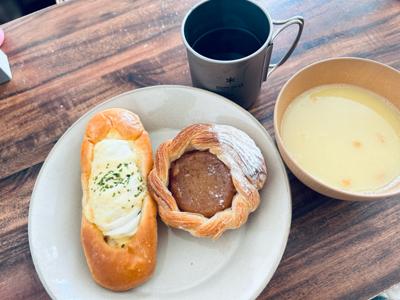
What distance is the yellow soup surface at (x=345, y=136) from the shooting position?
70 cm

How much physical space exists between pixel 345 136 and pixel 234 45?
26 centimetres

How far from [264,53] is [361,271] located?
39 cm

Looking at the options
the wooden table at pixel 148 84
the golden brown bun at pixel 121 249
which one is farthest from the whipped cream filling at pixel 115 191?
the wooden table at pixel 148 84

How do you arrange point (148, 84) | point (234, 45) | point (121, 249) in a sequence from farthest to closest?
point (148, 84) < point (234, 45) < point (121, 249)

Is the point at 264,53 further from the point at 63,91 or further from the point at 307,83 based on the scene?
the point at 63,91

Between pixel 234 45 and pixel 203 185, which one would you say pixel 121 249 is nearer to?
pixel 203 185

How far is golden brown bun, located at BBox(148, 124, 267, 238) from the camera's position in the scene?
2.24 feet

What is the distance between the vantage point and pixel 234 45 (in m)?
0.80

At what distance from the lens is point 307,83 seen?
2.47 ft

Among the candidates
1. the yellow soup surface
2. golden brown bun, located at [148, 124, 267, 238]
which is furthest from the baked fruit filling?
the yellow soup surface

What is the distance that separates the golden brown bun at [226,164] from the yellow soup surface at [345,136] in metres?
0.07

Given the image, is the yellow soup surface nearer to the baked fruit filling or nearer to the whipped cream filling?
the baked fruit filling

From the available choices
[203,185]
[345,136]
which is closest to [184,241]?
[203,185]

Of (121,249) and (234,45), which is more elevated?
(234,45)
